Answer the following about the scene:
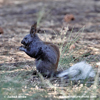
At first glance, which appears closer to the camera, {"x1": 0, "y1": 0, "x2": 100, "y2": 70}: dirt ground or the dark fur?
the dark fur

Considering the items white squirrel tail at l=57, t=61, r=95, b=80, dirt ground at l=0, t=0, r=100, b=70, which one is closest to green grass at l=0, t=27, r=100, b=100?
white squirrel tail at l=57, t=61, r=95, b=80

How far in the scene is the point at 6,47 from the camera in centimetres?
538

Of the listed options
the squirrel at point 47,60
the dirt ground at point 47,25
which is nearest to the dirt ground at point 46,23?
the dirt ground at point 47,25

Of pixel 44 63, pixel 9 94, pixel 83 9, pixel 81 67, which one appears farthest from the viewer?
pixel 83 9

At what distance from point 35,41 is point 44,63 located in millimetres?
462

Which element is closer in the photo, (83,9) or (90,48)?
(90,48)

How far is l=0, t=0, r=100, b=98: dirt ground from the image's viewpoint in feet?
15.4

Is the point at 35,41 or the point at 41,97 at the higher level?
the point at 35,41

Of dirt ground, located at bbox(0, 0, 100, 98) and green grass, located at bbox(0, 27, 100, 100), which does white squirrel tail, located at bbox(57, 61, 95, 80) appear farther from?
dirt ground, located at bbox(0, 0, 100, 98)

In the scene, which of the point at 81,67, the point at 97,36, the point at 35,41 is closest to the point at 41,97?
the point at 81,67

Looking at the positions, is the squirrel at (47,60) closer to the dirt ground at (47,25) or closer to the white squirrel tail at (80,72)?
the white squirrel tail at (80,72)

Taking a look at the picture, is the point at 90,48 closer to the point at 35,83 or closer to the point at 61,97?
the point at 35,83

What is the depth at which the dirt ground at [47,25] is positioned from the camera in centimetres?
468

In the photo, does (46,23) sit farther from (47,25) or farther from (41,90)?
(41,90)
